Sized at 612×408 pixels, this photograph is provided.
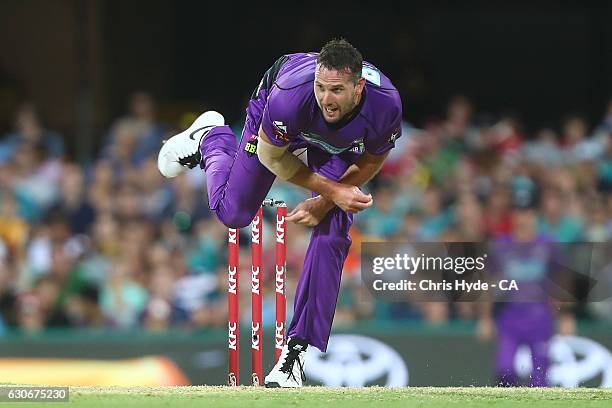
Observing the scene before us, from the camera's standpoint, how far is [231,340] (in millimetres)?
7773

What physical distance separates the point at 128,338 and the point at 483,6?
8250mm

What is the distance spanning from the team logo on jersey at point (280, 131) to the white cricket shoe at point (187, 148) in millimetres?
1486

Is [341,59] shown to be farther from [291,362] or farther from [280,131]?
[291,362]

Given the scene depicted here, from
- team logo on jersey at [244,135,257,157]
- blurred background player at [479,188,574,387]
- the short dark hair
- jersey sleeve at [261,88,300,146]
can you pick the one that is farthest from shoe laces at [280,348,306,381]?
blurred background player at [479,188,574,387]

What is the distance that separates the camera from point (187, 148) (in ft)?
26.4

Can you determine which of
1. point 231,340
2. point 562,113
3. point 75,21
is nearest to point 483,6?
point 562,113

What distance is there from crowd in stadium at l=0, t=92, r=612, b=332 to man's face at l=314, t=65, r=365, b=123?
384 centimetres

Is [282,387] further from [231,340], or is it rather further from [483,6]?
[483,6]

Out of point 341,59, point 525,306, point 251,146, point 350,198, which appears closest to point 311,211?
point 350,198

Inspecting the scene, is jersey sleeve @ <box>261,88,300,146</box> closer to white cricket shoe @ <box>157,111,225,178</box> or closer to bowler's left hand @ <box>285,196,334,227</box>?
bowler's left hand @ <box>285,196,334,227</box>

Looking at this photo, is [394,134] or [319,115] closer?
[319,115]

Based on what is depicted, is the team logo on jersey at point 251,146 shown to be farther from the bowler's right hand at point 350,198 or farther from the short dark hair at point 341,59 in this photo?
the short dark hair at point 341,59

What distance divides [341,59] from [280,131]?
52cm

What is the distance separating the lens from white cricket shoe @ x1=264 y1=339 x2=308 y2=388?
7070 millimetres
